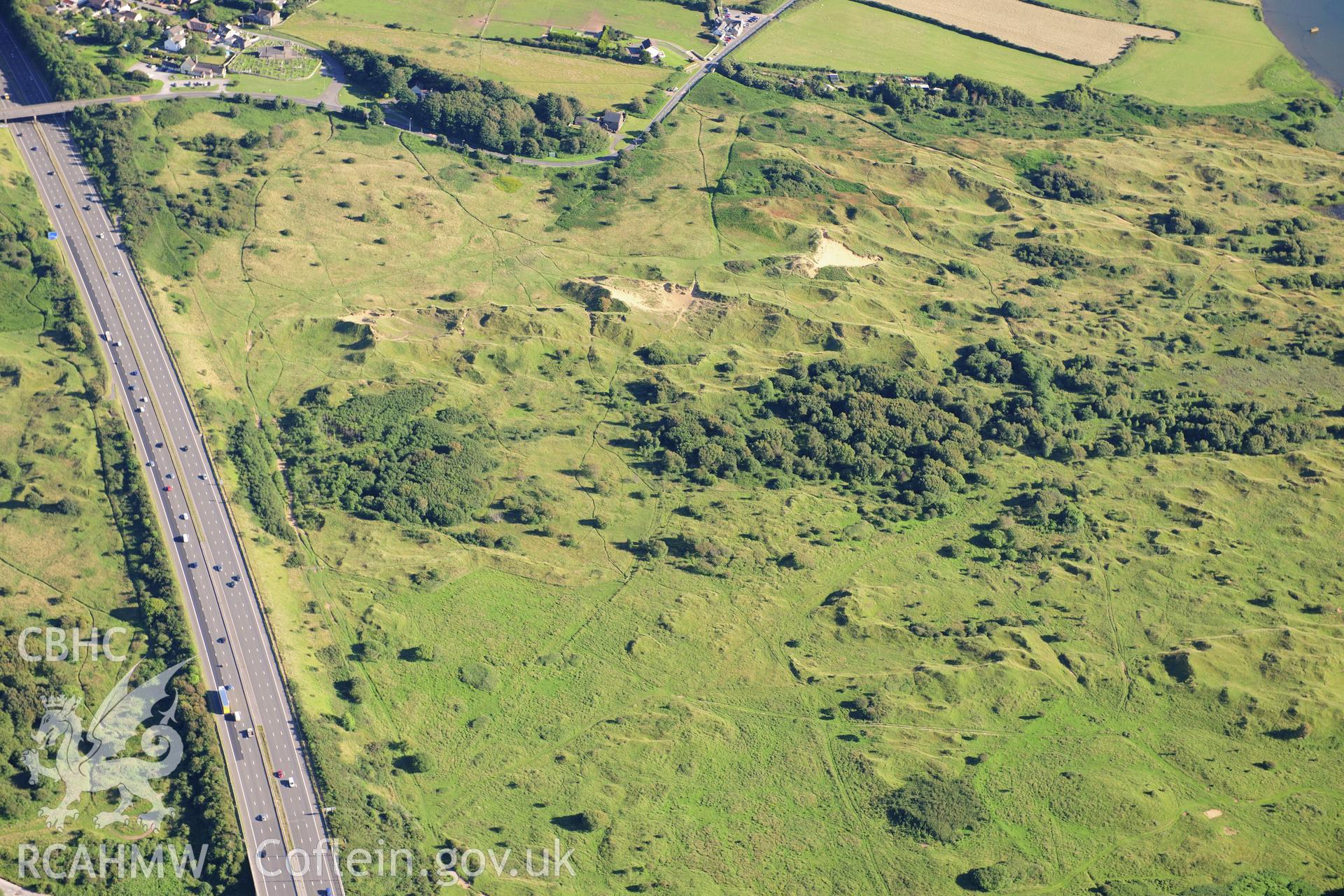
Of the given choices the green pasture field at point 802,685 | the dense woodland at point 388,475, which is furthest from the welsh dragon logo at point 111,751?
the dense woodland at point 388,475

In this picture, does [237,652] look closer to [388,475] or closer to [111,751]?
[111,751]

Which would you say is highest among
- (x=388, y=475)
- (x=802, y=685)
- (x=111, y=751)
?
(x=388, y=475)

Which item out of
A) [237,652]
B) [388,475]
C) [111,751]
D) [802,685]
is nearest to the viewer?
[111,751]

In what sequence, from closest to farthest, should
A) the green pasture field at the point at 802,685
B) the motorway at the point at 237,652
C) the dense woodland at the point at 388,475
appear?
1. the motorway at the point at 237,652
2. the green pasture field at the point at 802,685
3. the dense woodland at the point at 388,475

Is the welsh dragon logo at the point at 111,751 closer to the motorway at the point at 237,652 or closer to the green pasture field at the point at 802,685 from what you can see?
the motorway at the point at 237,652

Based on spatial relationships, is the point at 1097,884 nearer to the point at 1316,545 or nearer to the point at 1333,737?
the point at 1333,737

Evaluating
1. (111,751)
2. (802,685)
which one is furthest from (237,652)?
(802,685)

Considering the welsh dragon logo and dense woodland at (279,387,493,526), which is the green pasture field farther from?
the welsh dragon logo

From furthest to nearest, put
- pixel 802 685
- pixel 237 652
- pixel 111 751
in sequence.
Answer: pixel 802 685 < pixel 237 652 < pixel 111 751

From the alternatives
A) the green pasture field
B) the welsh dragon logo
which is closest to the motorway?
the green pasture field

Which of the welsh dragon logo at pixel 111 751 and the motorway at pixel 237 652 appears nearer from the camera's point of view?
the motorway at pixel 237 652
